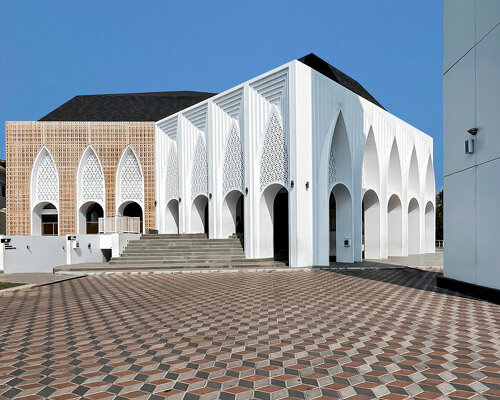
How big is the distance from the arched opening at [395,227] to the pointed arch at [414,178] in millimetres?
2418

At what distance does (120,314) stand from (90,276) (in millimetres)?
6864

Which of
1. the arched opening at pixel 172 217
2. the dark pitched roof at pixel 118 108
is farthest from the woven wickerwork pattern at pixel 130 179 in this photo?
the dark pitched roof at pixel 118 108

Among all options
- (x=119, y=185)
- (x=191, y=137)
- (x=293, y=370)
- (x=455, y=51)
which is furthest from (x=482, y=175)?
(x=119, y=185)

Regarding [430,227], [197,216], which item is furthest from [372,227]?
[430,227]

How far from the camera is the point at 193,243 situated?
1639 centimetres

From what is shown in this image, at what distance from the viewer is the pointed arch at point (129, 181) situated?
22125mm

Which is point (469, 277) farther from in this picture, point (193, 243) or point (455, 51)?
point (193, 243)

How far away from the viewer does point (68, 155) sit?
21781 mm

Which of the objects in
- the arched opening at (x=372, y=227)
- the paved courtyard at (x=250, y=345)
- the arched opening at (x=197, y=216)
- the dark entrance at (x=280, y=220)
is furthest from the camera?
the dark entrance at (x=280, y=220)

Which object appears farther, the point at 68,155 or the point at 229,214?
the point at 68,155

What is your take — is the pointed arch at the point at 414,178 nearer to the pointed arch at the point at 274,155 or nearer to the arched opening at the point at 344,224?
the arched opening at the point at 344,224

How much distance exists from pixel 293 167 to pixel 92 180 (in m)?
13.8

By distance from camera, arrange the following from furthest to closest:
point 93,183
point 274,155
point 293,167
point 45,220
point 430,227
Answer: point 430,227 < point 45,220 < point 93,183 < point 274,155 < point 293,167

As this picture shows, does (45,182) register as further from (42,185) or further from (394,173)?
(394,173)
